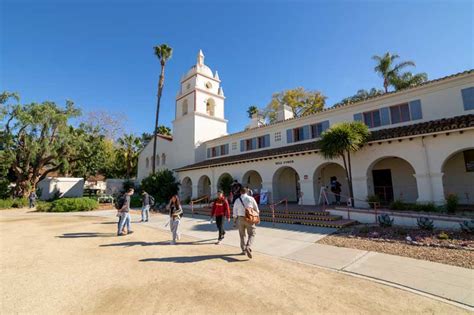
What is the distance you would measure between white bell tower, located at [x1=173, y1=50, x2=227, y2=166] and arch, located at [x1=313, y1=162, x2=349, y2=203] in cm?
1447

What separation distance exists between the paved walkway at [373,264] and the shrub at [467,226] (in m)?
3.69

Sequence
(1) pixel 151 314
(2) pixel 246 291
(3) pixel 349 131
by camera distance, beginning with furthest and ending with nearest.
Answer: (3) pixel 349 131 < (2) pixel 246 291 < (1) pixel 151 314

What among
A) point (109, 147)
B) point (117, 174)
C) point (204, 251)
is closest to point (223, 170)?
point (204, 251)

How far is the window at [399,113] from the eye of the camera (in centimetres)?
1390

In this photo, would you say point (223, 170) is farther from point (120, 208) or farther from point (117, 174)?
point (117, 174)

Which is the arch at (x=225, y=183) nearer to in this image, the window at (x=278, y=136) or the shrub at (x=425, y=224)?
the window at (x=278, y=136)

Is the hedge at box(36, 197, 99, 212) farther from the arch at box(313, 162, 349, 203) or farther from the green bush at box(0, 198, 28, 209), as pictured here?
the arch at box(313, 162, 349, 203)

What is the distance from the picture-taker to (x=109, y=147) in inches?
1345

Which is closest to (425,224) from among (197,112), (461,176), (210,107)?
(461,176)

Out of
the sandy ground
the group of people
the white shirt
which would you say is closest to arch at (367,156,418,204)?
the group of people

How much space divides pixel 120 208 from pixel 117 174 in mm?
36439

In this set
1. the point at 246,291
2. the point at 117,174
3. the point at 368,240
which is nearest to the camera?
the point at 246,291

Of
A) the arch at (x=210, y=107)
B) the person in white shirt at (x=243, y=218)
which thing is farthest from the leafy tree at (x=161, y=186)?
the person in white shirt at (x=243, y=218)

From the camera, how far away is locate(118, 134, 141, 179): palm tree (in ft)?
123
